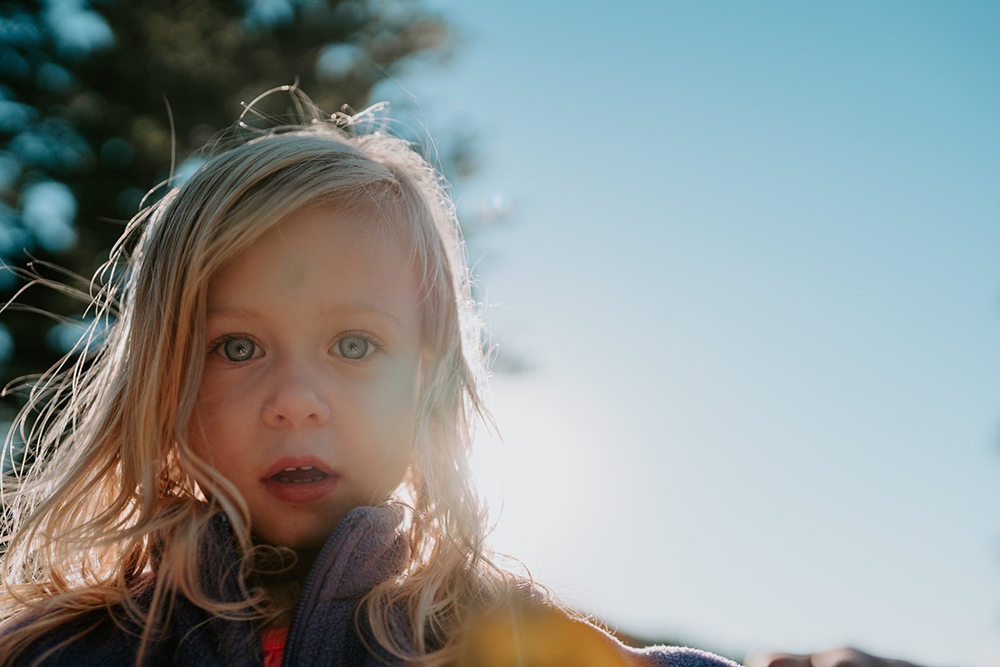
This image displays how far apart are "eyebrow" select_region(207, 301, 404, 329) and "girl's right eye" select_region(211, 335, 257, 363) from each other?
55 millimetres

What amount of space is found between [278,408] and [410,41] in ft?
20.9

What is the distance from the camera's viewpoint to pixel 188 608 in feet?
5.53

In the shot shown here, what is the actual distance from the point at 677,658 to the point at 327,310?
1.09 meters

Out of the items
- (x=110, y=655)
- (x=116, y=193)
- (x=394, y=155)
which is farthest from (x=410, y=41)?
(x=110, y=655)

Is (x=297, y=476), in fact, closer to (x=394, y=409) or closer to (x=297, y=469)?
(x=297, y=469)

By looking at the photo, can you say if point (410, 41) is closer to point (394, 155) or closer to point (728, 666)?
point (394, 155)

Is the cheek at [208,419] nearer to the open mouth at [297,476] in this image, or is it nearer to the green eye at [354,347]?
the open mouth at [297,476]

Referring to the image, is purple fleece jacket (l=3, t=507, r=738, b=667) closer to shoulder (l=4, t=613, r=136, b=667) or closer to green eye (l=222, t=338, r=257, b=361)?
shoulder (l=4, t=613, r=136, b=667)

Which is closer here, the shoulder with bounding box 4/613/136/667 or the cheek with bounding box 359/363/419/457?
the shoulder with bounding box 4/613/136/667

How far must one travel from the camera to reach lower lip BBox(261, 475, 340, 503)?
1789mm

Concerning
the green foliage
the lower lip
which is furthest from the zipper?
the green foliage

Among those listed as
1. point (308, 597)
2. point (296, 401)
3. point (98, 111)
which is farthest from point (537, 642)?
point (98, 111)

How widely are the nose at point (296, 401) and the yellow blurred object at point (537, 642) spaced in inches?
22.0

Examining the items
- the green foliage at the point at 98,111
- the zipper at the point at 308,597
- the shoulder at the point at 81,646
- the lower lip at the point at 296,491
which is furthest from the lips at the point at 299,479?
the green foliage at the point at 98,111
